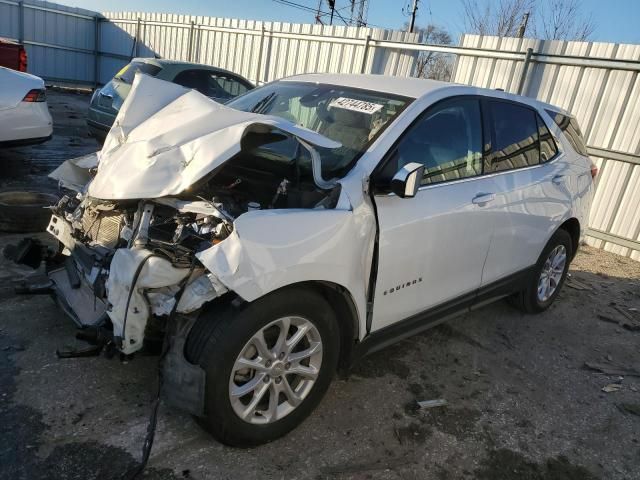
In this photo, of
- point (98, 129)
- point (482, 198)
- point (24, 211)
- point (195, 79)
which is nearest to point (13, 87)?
point (24, 211)

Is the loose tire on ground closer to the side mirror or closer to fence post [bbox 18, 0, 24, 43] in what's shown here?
the side mirror

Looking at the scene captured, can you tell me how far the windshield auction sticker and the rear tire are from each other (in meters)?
2.21

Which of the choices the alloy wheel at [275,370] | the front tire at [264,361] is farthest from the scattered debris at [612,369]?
the alloy wheel at [275,370]

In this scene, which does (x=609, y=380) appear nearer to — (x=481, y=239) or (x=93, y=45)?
(x=481, y=239)

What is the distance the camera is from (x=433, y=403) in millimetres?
3195

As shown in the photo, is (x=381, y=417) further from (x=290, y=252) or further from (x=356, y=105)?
(x=356, y=105)

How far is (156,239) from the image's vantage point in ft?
8.39

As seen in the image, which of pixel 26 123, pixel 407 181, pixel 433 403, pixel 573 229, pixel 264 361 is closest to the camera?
pixel 264 361

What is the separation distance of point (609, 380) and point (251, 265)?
3113 millimetres

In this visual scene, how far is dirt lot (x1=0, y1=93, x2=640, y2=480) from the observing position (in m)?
2.46

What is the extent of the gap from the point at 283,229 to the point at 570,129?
359cm

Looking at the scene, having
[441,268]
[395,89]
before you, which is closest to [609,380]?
[441,268]

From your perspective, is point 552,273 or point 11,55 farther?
point 11,55

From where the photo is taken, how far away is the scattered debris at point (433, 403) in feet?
10.4
